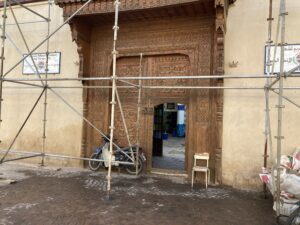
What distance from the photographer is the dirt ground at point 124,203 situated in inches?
170

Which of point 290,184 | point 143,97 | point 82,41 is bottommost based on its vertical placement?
point 290,184

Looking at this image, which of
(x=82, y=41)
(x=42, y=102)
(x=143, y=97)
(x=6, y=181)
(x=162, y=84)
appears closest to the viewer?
(x=6, y=181)

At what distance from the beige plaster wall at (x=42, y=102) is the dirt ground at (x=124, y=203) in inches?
59.4

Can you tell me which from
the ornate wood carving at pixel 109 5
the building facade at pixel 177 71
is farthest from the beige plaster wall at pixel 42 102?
the ornate wood carving at pixel 109 5

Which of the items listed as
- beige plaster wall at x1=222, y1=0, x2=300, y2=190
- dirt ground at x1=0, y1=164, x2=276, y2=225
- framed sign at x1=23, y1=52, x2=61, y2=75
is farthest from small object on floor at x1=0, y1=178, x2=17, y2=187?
beige plaster wall at x1=222, y1=0, x2=300, y2=190

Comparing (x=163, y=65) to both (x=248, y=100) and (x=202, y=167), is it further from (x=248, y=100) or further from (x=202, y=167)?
(x=202, y=167)

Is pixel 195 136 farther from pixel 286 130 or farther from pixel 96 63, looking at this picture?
pixel 96 63

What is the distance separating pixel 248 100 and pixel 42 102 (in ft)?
19.7

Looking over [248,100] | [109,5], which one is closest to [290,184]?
[248,100]

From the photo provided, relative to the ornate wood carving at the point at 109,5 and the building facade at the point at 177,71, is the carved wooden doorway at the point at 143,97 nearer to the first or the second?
the building facade at the point at 177,71

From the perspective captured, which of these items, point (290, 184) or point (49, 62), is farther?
point (49, 62)

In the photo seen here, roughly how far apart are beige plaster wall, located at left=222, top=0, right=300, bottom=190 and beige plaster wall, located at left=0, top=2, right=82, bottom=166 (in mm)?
4234

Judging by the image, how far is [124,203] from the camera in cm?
505

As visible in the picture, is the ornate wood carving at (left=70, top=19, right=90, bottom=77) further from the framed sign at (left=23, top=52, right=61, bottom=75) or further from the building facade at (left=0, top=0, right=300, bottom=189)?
the framed sign at (left=23, top=52, right=61, bottom=75)
